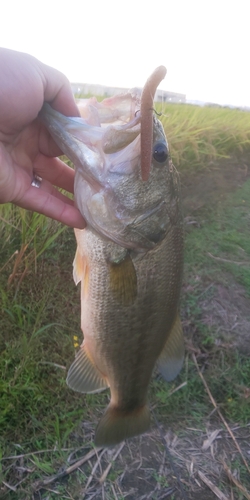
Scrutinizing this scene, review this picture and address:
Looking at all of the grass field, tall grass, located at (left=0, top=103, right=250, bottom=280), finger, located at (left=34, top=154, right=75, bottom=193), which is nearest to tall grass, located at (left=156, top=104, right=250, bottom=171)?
tall grass, located at (left=0, top=103, right=250, bottom=280)

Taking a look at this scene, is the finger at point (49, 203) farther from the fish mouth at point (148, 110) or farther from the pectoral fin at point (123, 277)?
the fish mouth at point (148, 110)

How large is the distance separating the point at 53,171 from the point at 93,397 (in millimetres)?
1245

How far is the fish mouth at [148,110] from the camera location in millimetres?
1007

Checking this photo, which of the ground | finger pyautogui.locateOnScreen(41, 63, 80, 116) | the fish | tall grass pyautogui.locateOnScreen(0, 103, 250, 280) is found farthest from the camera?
tall grass pyautogui.locateOnScreen(0, 103, 250, 280)

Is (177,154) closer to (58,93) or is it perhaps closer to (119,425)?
(58,93)

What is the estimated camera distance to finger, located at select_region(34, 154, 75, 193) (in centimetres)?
166

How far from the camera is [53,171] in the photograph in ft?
5.60

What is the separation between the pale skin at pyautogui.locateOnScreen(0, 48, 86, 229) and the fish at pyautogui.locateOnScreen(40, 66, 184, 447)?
0.06 metres

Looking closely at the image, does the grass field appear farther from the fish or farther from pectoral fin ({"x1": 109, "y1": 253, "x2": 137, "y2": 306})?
pectoral fin ({"x1": 109, "y1": 253, "x2": 137, "y2": 306})

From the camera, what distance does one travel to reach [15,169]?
4.92 ft

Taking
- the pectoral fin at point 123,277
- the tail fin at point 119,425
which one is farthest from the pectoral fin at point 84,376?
the pectoral fin at point 123,277

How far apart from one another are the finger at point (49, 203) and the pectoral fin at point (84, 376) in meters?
0.58

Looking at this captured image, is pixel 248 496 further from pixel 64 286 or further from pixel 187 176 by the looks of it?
pixel 187 176

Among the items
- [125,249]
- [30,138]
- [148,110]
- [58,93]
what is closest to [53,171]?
[30,138]
